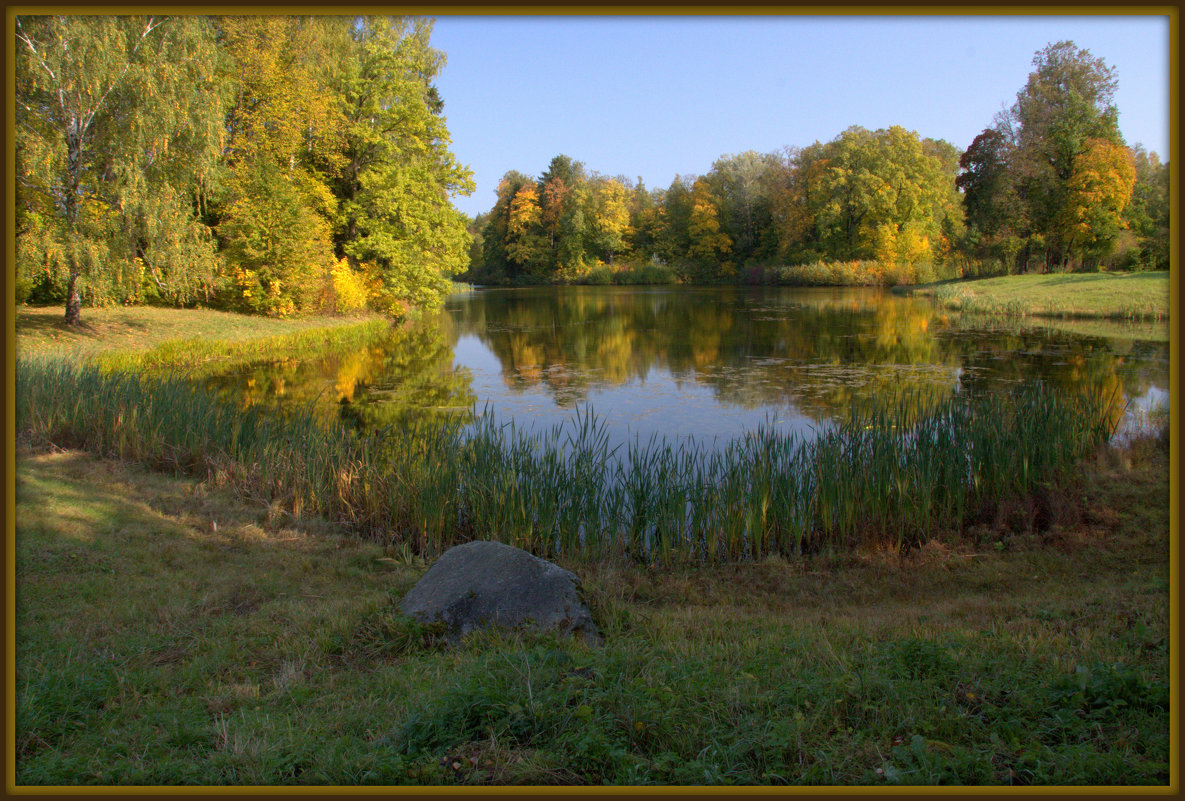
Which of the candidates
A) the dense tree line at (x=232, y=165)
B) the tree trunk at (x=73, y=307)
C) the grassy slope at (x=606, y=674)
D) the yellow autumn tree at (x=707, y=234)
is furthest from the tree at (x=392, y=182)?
the yellow autumn tree at (x=707, y=234)

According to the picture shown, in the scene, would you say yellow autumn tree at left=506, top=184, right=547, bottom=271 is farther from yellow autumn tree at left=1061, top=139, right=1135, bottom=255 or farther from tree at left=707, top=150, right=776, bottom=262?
yellow autumn tree at left=1061, top=139, right=1135, bottom=255

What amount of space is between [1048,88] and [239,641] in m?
47.4

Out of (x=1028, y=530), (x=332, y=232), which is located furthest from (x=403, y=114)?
(x=1028, y=530)

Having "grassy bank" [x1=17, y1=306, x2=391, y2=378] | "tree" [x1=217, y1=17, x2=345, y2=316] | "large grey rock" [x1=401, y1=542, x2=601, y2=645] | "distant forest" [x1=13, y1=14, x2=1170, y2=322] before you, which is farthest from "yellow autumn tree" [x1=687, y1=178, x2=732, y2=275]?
"large grey rock" [x1=401, y1=542, x2=601, y2=645]

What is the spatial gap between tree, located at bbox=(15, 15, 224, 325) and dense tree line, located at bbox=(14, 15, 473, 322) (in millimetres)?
37

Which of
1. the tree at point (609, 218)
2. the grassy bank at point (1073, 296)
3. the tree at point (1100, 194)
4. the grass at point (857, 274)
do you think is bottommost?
the grassy bank at point (1073, 296)

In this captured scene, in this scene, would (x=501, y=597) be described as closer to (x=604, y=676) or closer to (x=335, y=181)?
(x=604, y=676)

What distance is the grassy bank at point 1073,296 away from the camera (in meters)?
23.1

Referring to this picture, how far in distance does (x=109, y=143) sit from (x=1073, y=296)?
99.1 ft

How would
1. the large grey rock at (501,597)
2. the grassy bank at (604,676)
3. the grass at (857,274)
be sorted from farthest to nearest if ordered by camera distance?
the grass at (857,274), the large grey rock at (501,597), the grassy bank at (604,676)

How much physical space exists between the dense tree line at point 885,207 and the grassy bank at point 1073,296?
1.27 meters

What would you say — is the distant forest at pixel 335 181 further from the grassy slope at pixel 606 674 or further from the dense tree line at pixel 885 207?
the grassy slope at pixel 606 674

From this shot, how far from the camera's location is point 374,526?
24.6ft

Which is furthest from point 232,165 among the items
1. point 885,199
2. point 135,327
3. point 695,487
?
→ point 885,199
